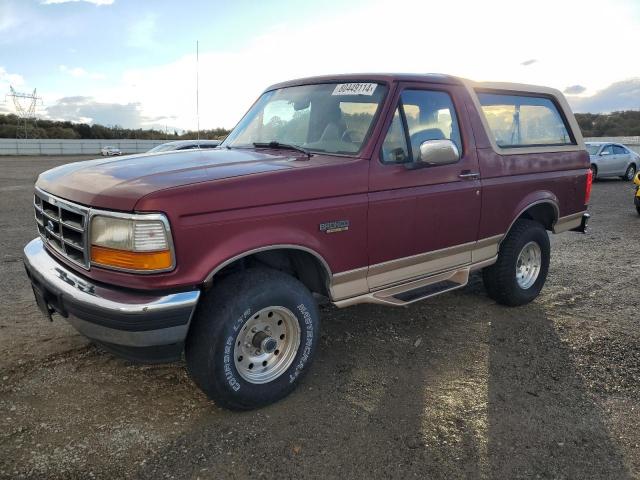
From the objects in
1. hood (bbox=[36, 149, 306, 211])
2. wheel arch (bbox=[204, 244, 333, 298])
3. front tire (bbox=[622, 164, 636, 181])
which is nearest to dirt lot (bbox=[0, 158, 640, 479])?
wheel arch (bbox=[204, 244, 333, 298])

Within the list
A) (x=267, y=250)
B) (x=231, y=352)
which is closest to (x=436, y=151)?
(x=267, y=250)

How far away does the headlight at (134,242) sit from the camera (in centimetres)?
264

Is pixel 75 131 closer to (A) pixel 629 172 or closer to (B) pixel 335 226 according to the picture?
(A) pixel 629 172

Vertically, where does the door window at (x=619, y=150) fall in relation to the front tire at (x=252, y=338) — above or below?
above

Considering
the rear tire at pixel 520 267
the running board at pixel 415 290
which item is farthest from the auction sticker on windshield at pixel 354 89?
the rear tire at pixel 520 267

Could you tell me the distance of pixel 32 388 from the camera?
3.39 m

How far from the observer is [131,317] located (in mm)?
2656

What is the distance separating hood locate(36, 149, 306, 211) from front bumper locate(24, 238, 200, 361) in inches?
19.4

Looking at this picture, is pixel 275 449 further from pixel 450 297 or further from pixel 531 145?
pixel 531 145

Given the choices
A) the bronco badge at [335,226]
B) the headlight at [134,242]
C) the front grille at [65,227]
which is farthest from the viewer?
the bronco badge at [335,226]

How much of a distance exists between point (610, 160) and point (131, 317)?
20603 mm

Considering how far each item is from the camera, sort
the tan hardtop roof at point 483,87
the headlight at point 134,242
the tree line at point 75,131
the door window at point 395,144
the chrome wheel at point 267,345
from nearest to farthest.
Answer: the headlight at point 134,242
the chrome wheel at point 267,345
the door window at point 395,144
the tan hardtop roof at point 483,87
the tree line at point 75,131

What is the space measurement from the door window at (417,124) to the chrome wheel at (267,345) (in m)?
1.35

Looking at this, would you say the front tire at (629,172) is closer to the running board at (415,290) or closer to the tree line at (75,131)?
the running board at (415,290)
